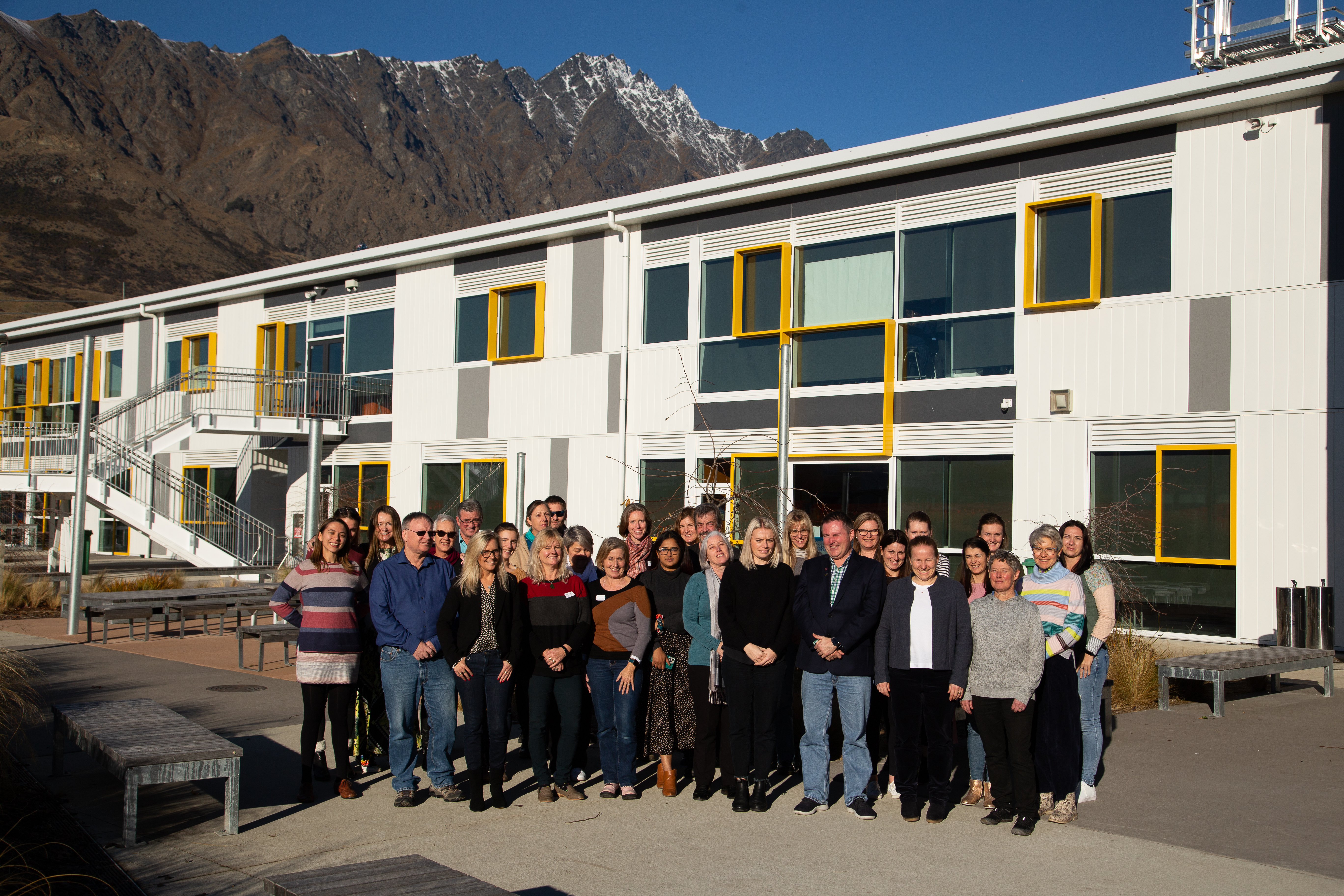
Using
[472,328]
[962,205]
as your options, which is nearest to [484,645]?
[962,205]

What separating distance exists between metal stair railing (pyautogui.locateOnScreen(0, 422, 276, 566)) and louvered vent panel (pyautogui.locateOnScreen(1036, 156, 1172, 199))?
16.0 meters

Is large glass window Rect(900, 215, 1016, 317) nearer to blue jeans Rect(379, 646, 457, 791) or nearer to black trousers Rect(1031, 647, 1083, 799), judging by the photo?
black trousers Rect(1031, 647, 1083, 799)

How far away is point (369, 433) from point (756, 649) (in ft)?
58.0

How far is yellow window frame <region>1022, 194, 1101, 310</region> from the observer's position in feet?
46.7

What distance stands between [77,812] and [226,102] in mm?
192666

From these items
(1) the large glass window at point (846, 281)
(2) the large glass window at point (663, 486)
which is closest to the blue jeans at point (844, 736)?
(1) the large glass window at point (846, 281)

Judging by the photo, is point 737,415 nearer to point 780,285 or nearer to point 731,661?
point 780,285

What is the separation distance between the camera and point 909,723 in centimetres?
668

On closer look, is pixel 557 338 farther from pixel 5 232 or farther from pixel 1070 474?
pixel 5 232

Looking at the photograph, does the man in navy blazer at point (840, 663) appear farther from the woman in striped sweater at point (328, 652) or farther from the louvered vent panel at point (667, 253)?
the louvered vent panel at point (667, 253)

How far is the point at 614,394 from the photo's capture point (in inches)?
753

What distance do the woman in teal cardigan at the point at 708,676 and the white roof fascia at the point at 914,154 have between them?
929 cm

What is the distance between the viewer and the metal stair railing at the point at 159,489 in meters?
22.8

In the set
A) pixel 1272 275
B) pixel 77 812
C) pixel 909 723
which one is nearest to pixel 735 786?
pixel 909 723
